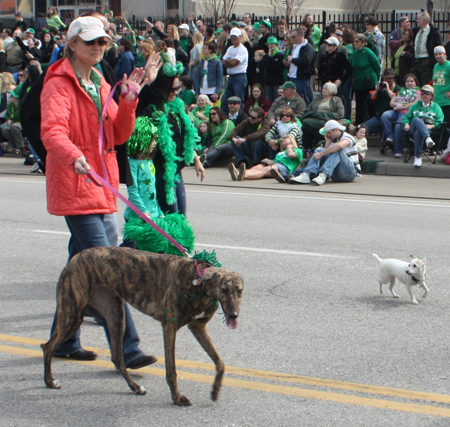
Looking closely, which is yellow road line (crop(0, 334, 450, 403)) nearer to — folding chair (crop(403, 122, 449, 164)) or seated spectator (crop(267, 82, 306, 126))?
folding chair (crop(403, 122, 449, 164))

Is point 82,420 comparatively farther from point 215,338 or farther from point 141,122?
point 141,122

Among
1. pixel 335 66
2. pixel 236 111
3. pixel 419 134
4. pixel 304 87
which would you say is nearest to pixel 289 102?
pixel 304 87

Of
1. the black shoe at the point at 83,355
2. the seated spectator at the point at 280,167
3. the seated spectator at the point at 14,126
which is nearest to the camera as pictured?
the black shoe at the point at 83,355

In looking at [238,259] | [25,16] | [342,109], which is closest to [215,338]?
[238,259]

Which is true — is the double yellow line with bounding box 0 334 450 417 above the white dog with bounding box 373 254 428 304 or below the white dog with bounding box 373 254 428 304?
below

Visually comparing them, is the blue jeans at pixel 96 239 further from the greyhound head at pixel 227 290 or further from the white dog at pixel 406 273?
the white dog at pixel 406 273

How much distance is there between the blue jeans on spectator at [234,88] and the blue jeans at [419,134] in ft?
15.5

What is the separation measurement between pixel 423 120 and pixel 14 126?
10753mm

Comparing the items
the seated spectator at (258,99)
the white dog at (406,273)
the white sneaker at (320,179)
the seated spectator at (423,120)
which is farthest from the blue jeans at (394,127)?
the white dog at (406,273)

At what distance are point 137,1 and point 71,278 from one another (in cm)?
3238

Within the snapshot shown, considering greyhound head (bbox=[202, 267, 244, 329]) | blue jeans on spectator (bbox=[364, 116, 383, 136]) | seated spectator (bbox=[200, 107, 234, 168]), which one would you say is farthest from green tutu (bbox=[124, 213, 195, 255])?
blue jeans on spectator (bbox=[364, 116, 383, 136])

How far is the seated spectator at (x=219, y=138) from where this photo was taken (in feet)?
56.5

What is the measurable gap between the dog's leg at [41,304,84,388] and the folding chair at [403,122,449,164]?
12.3 metres

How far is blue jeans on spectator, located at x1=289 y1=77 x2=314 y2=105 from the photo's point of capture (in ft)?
58.7
